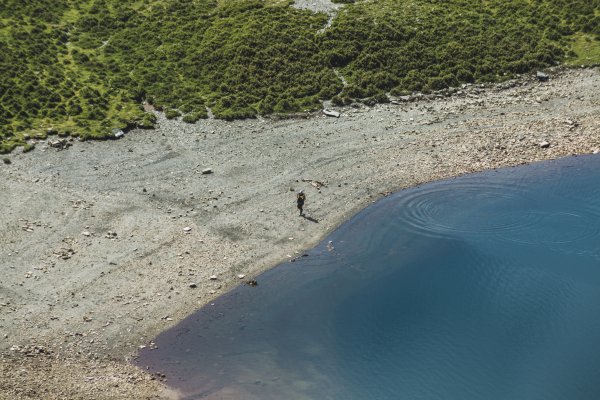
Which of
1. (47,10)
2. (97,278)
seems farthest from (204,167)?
(47,10)

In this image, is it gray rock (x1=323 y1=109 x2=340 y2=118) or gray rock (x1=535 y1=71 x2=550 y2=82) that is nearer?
gray rock (x1=323 y1=109 x2=340 y2=118)

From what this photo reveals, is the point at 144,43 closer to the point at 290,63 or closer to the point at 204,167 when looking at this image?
the point at 290,63

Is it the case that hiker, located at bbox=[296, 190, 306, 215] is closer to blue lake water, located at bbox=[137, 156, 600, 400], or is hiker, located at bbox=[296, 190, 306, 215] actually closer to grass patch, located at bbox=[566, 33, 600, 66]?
blue lake water, located at bbox=[137, 156, 600, 400]

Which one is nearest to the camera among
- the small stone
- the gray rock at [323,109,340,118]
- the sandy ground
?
the sandy ground

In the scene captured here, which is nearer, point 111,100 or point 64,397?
point 64,397

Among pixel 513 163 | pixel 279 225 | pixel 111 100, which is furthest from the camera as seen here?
pixel 111 100

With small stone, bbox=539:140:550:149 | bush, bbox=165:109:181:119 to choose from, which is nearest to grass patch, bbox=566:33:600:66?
small stone, bbox=539:140:550:149

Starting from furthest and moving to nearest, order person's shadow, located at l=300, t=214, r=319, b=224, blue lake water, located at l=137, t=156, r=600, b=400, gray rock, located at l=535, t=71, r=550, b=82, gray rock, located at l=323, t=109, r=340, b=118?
gray rock, located at l=535, t=71, r=550, b=82, gray rock, located at l=323, t=109, r=340, b=118, person's shadow, located at l=300, t=214, r=319, b=224, blue lake water, located at l=137, t=156, r=600, b=400
